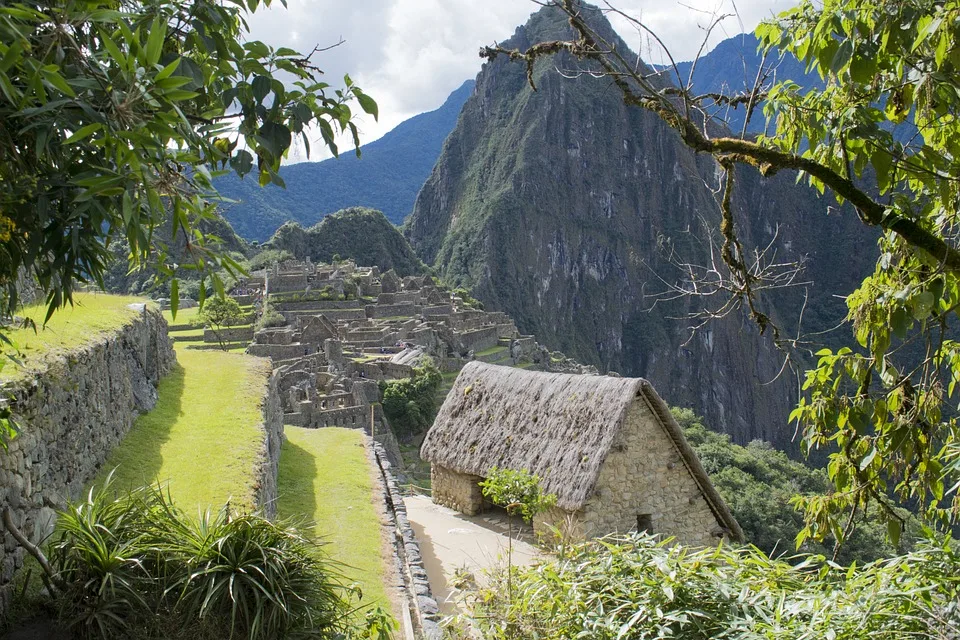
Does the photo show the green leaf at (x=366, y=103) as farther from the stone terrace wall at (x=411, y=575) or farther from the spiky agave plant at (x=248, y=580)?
the stone terrace wall at (x=411, y=575)

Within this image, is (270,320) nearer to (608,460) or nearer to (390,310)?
(390,310)

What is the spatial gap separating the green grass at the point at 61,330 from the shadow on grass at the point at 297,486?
2.25m

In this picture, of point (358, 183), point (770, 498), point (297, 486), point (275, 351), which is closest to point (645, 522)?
point (297, 486)

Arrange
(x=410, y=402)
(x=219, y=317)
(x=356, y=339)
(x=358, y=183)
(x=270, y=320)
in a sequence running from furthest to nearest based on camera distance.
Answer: (x=358, y=183) < (x=270, y=320) < (x=356, y=339) < (x=219, y=317) < (x=410, y=402)

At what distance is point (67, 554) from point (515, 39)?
123 m

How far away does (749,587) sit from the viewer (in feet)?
10.8

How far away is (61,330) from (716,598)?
5874 millimetres

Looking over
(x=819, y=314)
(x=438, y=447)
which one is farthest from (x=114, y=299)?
(x=819, y=314)

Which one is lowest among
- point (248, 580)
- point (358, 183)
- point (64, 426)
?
point (248, 580)

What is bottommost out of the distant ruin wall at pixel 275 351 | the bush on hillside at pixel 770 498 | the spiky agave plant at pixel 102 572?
the bush on hillside at pixel 770 498

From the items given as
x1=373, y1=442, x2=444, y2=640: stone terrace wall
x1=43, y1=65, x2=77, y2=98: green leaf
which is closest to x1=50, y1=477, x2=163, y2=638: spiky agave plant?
x1=373, y1=442, x2=444, y2=640: stone terrace wall

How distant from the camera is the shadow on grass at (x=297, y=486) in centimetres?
740

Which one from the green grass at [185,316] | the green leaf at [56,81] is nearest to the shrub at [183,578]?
the green leaf at [56,81]

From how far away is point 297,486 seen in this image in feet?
28.5
